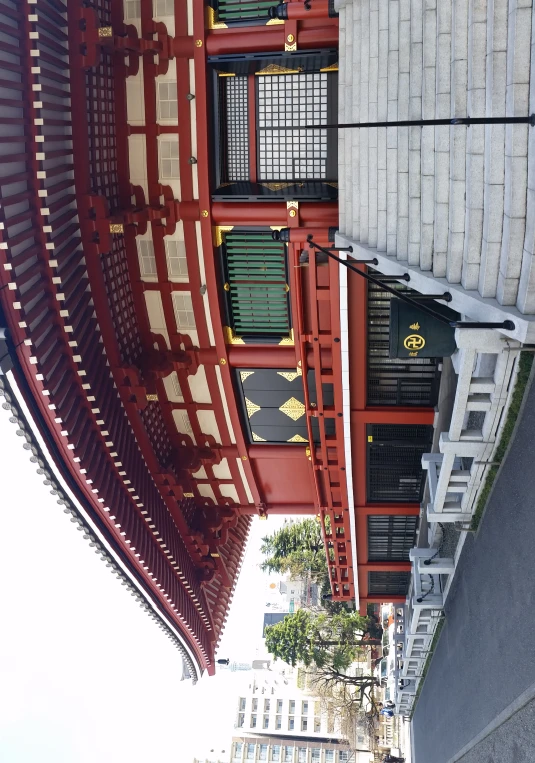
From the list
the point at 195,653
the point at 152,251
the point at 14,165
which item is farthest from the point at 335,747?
the point at 14,165

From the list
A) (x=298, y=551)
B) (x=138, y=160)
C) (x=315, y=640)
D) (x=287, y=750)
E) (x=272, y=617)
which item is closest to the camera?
(x=138, y=160)

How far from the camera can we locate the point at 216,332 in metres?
14.1

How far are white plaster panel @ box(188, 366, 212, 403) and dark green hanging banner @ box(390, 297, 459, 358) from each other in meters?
6.64

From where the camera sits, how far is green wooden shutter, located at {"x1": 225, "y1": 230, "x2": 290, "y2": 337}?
13.2 metres

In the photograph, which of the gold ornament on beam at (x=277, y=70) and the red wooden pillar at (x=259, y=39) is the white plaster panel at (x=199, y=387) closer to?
the gold ornament on beam at (x=277, y=70)

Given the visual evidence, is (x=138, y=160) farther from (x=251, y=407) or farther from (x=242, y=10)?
(x=251, y=407)

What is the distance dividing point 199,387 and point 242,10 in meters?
9.34

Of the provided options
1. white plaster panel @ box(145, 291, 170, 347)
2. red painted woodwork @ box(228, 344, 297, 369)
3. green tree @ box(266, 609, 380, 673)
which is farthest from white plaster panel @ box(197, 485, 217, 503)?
green tree @ box(266, 609, 380, 673)

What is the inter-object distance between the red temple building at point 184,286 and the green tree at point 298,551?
86.5 ft

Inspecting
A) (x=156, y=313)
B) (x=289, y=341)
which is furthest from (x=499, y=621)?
(x=156, y=313)

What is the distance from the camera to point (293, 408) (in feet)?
52.3

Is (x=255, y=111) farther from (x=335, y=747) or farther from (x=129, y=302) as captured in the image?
(x=335, y=747)

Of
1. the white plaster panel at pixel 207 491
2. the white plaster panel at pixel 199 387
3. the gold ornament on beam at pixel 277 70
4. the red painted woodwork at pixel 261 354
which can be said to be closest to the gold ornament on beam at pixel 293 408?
the red painted woodwork at pixel 261 354

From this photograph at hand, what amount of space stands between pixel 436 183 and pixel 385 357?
6162 millimetres
